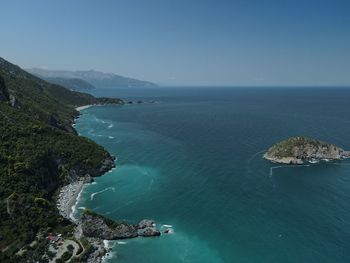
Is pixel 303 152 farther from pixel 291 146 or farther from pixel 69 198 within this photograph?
pixel 69 198

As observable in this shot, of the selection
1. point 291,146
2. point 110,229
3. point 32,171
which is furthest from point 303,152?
point 32,171

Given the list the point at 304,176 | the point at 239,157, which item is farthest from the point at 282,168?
the point at 239,157

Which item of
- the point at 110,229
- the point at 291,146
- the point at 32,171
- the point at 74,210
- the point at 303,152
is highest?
the point at 291,146

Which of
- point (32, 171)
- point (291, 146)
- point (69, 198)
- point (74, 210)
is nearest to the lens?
point (74, 210)

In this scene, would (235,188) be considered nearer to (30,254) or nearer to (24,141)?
(30,254)

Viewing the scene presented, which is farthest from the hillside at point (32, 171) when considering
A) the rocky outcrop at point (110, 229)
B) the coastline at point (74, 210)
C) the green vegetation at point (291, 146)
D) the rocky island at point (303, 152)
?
the green vegetation at point (291, 146)

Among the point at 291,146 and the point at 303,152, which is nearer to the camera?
the point at 303,152
